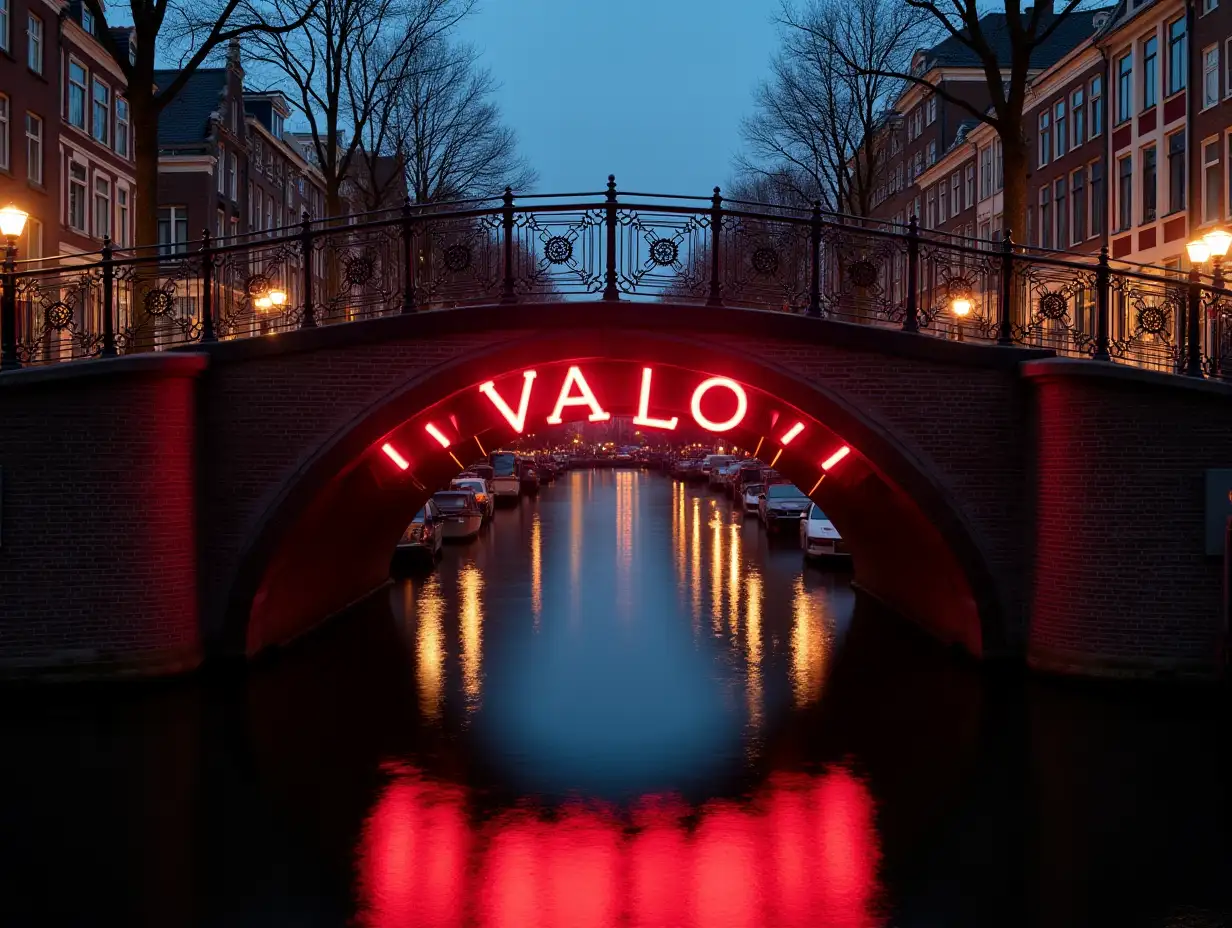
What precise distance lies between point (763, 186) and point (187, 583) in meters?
50.0

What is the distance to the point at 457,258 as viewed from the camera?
1465 centimetres

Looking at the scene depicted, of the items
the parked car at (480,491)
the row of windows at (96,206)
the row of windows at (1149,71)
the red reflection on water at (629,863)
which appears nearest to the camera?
the red reflection on water at (629,863)

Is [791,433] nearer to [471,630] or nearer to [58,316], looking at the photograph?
[471,630]

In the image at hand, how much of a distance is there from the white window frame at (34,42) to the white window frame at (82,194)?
11.7 feet

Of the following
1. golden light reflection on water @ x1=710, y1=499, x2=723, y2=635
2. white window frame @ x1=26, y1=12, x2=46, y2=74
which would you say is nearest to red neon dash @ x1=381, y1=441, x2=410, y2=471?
golden light reflection on water @ x1=710, y1=499, x2=723, y2=635

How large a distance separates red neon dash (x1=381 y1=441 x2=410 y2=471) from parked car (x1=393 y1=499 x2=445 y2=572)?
385 inches

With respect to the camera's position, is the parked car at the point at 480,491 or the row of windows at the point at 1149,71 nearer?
the row of windows at the point at 1149,71

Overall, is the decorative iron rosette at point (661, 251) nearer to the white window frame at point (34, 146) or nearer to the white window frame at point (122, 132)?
the white window frame at point (34, 146)

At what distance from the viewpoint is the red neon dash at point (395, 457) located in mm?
15883

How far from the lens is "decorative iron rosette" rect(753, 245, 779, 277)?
14.6 meters

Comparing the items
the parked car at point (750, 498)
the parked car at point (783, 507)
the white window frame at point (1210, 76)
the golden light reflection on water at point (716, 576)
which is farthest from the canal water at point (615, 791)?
the parked car at point (750, 498)

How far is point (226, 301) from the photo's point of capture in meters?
15.4

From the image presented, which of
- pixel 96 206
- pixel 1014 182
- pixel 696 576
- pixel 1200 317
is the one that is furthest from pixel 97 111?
pixel 1200 317

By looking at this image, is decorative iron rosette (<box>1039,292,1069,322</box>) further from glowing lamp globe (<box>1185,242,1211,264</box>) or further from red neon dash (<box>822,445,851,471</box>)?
glowing lamp globe (<box>1185,242,1211,264</box>)
